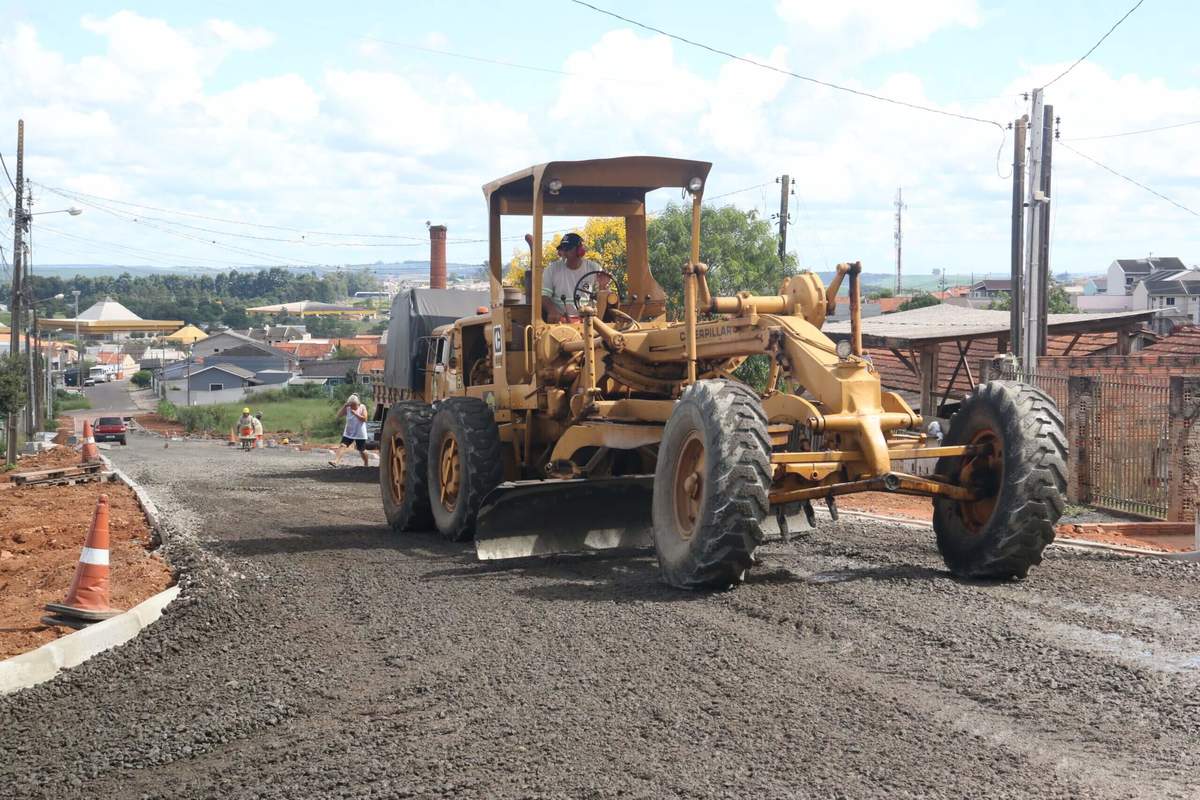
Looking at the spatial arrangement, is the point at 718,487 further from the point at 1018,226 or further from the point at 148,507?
the point at 1018,226

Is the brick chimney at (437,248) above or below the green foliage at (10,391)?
above

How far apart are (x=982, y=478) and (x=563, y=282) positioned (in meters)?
4.47

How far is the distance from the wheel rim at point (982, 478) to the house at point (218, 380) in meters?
108

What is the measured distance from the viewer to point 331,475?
2234 centimetres

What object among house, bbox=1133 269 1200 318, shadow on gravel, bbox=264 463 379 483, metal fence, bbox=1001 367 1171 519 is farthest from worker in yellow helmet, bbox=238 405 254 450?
house, bbox=1133 269 1200 318

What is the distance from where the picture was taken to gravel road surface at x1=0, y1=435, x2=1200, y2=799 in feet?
16.3

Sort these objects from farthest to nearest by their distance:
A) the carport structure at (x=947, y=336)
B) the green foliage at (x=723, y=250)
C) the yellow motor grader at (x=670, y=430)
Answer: the green foliage at (x=723, y=250) < the carport structure at (x=947, y=336) < the yellow motor grader at (x=670, y=430)

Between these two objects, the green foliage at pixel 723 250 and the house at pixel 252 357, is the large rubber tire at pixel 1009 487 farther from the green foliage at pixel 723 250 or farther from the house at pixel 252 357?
the house at pixel 252 357

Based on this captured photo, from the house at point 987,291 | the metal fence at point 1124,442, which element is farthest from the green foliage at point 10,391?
the house at point 987,291

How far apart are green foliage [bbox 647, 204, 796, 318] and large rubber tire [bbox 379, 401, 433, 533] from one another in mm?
19257

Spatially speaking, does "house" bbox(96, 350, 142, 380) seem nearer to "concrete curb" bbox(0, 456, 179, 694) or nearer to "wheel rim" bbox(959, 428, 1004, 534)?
"concrete curb" bbox(0, 456, 179, 694)

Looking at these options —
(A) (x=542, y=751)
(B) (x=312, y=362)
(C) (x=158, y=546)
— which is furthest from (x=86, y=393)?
(A) (x=542, y=751)

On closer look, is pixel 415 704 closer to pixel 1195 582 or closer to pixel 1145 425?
pixel 1195 582

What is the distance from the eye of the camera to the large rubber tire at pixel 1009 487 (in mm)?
8305
